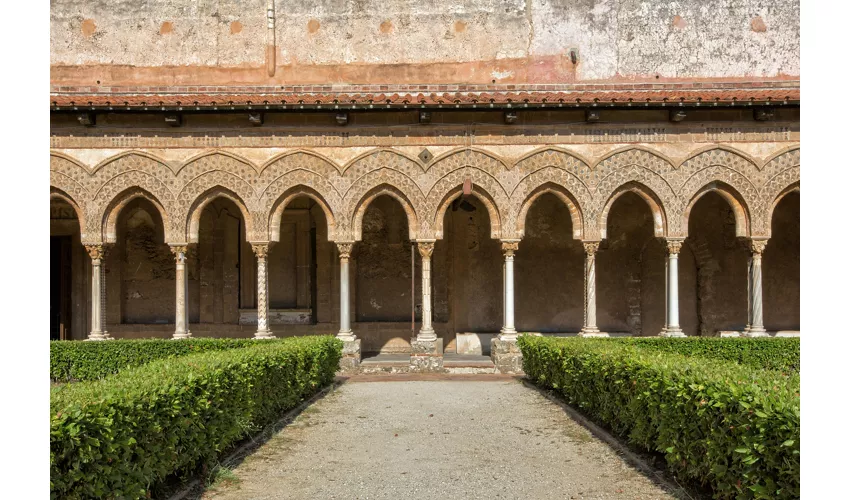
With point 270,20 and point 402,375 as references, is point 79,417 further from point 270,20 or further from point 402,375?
point 270,20

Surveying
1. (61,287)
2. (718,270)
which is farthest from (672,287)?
(61,287)

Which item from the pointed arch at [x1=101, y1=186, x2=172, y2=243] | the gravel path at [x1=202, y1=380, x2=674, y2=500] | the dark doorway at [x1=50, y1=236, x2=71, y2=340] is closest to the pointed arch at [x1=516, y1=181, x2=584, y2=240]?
the gravel path at [x1=202, y1=380, x2=674, y2=500]

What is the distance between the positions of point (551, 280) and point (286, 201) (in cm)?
697

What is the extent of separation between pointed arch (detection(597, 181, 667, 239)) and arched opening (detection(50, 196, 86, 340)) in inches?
500

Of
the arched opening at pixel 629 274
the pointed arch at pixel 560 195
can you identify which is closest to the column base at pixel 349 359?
the pointed arch at pixel 560 195

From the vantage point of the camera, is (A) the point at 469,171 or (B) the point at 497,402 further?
(A) the point at 469,171

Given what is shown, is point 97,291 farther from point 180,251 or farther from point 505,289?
point 505,289

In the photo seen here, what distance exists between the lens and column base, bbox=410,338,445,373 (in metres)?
15.5

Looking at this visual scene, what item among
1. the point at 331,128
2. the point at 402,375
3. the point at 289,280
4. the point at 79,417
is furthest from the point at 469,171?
the point at 79,417

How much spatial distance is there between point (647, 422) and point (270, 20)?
14.3 m

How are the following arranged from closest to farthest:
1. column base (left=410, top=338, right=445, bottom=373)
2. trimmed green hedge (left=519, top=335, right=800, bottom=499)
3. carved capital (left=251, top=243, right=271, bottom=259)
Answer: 1. trimmed green hedge (left=519, top=335, right=800, bottom=499)
2. column base (left=410, top=338, right=445, bottom=373)
3. carved capital (left=251, top=243, right=271, bottom=259)

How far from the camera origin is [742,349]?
13734 millimetres

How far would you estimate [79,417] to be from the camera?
4.95 m

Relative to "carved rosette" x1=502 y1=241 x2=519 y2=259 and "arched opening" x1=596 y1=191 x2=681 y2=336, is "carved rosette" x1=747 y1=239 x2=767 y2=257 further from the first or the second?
"carved rosette" x1=502 y1=241 x2=519 y2=259
